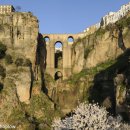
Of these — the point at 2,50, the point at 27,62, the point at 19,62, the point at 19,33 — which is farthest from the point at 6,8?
the point at 19,62

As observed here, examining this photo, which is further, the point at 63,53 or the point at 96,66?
the point at 63,53

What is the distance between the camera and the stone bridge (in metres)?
117

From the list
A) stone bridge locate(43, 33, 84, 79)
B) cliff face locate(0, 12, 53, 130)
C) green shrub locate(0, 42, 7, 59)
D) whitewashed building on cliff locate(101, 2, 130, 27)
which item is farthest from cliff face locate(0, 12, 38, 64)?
whitewashed building on cliff locate(101, 2, 130, 27)

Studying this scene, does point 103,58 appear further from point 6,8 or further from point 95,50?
point 6,8

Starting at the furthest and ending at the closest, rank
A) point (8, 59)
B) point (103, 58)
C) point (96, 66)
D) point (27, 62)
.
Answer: point (103, 58) < point (96, 66) < point (27, 62) < point (8, 59)

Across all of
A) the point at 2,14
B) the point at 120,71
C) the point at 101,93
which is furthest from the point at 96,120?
the point at 2,14

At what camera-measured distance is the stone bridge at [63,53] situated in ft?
383

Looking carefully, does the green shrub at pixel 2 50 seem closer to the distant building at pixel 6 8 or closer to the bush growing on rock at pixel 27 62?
the bush growing on rock at pixel 27 62

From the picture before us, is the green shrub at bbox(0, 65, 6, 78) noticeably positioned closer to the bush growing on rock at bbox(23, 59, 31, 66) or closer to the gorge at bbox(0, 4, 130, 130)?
the gorge at bbox(0, 4, 130, 130)

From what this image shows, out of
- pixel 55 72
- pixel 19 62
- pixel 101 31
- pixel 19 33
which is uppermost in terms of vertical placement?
pixel 101 31

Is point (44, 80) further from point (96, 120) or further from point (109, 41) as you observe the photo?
point (96, 120)

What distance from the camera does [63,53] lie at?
11925 cm

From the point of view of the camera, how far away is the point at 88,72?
369ft

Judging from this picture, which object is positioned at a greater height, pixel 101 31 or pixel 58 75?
pixel 101 31
